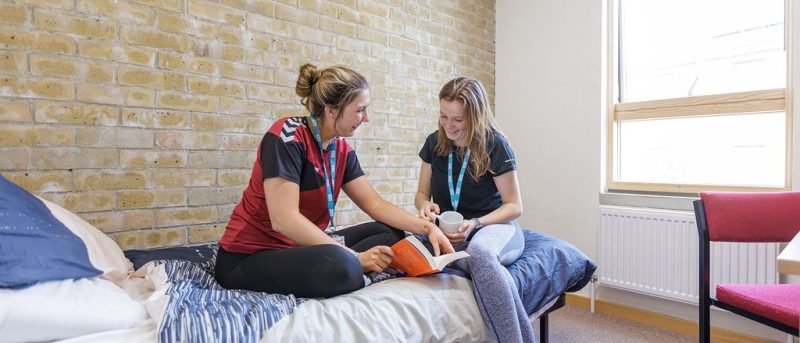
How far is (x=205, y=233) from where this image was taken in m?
2.14

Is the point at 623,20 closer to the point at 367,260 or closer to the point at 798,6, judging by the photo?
the point at 798,6

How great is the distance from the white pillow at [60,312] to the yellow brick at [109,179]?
719 mm

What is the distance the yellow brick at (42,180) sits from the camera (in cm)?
166

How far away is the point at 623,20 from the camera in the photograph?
2.99 meters

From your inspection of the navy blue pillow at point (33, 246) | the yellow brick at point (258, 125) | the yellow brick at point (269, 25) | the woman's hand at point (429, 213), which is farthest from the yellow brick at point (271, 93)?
the navy blue pillow at point (33, 246)

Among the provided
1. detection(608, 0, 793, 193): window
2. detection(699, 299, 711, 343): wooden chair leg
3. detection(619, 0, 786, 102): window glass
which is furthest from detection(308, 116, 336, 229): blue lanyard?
detection(619, 0, 786, 102): window glass

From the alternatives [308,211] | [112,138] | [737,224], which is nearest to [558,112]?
[737,224]

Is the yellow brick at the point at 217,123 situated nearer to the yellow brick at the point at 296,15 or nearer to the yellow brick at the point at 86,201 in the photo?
the yellow brick at the point at 86,201

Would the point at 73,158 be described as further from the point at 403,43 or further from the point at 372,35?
the point at 403,43

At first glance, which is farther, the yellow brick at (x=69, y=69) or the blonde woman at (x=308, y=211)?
the yellow brick at (x=69, y=69)

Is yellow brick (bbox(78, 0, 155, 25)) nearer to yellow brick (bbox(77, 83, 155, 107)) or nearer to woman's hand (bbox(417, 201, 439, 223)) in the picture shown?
yellow brick (bbox(77, 83, 155, 107))

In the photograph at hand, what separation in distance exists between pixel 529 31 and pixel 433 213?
1.93m

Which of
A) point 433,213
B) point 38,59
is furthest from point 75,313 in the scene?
point 433,213

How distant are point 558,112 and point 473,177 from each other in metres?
1.29
